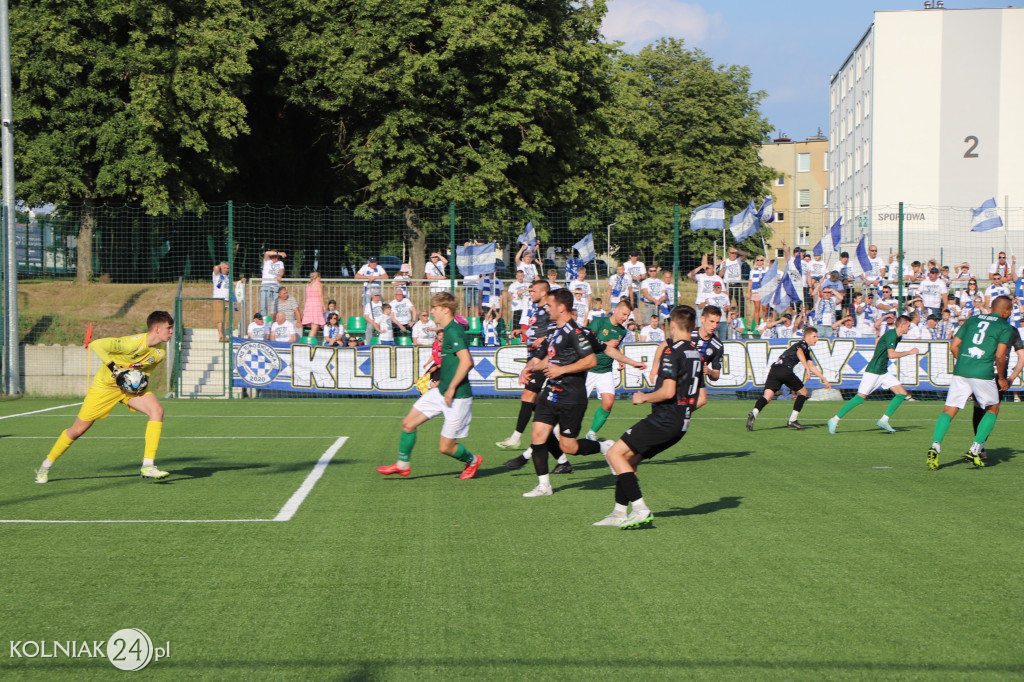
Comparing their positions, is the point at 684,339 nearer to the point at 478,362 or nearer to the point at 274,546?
the point at 274,546

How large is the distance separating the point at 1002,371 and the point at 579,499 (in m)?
5.85

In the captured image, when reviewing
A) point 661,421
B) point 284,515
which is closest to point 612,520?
point 661,421

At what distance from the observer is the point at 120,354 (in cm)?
947

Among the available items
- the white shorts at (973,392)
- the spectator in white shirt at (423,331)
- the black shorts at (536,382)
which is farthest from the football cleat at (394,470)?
the spectator in white shirt at (423,331)

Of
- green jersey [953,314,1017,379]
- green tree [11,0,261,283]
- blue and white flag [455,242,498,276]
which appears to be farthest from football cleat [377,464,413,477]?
green tree [11,0,261,283]

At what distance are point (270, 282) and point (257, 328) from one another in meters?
1.39

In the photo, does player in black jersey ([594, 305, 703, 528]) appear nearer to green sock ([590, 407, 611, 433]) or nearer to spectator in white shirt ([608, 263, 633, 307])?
green sock ([590, 407, 611, 433])

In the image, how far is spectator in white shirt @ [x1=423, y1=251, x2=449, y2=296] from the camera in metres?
22.5

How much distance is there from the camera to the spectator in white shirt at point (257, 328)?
21891mm

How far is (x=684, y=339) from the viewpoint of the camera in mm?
7609

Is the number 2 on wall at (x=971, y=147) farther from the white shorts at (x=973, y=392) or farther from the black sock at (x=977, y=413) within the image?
the white shorts at (x=973, y=392)

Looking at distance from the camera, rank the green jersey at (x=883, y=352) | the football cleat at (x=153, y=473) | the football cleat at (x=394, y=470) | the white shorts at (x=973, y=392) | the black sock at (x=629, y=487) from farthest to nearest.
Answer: the green jersey at (x=883, y=352), the white shorts at (x=973, y=392), the football cleat at (x=394, y=470), the football cleat at (x=153, y=473), the black sock at (x=629, y=487)

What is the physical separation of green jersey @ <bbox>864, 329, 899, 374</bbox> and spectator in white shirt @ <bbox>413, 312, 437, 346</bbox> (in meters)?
9.93

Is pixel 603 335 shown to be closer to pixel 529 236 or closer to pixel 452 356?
pixel 452 356
